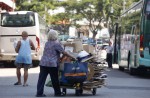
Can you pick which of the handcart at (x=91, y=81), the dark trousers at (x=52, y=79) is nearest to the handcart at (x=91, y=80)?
the handcart at (x=91, y=81)

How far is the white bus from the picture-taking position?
31516 mm

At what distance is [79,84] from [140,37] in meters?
9.47

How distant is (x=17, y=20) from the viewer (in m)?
32.3

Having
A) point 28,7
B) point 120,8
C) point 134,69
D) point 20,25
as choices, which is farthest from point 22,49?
point 120,8

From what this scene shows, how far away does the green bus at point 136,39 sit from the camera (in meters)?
24.4

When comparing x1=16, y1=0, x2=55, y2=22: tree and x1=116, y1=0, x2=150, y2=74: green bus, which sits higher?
x1=16, y1=0, x2=55, y2=22: tree

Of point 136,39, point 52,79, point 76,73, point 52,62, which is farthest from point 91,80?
point 136,39

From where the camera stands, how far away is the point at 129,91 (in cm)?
1791

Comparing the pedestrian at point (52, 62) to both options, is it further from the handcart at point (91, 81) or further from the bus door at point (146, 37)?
the bus door at point (146, 37)

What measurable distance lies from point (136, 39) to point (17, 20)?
9.04 meters

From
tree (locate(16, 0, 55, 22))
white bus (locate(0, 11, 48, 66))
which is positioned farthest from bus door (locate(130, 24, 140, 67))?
tree (locate(16, 0, 55, 22))

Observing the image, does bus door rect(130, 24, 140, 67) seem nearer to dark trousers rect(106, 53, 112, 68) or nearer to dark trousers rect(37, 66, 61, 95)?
dark trousers rect(106, 53, 112, 68)

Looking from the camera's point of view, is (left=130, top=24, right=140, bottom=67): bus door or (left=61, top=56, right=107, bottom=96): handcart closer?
(left=61, top=56, right=107, bottom=96): handcart

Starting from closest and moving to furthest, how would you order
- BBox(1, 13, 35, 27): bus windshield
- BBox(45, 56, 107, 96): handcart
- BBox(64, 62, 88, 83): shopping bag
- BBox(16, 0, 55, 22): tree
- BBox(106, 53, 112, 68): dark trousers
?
BBox(64, 62, 88, 83): shopping bag → BBox(45, 56, 107, 96): handcart → BBox(1, 13, 35, 27): bus windshield → BBox(106, 53, 112, 68): dark trousers → BBox(16, 0, 55, 22): tree
